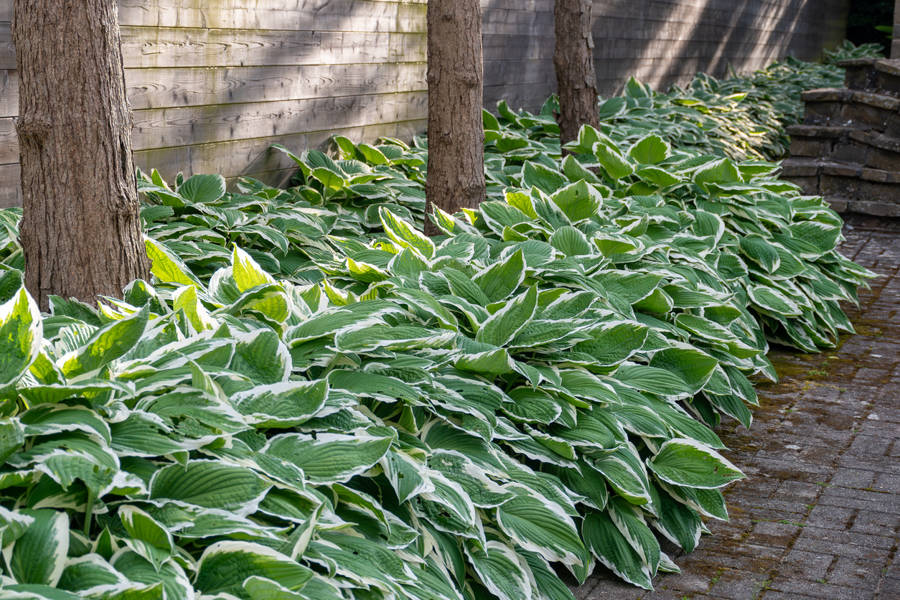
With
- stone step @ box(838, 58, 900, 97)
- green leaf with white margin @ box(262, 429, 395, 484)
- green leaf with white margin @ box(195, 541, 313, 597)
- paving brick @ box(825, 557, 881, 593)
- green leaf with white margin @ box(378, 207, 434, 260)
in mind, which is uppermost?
stone step @ box(838, 58, 900, 97)

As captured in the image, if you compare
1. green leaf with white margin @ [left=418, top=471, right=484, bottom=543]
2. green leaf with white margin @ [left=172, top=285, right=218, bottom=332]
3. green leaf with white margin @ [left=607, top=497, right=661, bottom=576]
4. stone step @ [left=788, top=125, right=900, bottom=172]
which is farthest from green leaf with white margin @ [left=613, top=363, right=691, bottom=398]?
stone step @ [left=788, top=125, right=900, bottom=172]

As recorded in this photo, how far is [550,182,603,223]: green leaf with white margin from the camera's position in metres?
4.55

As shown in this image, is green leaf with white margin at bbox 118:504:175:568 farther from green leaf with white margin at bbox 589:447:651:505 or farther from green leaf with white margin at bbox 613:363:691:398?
green leaf with white margin at bbox 613:363:691:398

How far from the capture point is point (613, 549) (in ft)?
9.14

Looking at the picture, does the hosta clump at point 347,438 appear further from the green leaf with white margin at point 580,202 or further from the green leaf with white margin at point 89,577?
the green leaf with white margin at point 580,202

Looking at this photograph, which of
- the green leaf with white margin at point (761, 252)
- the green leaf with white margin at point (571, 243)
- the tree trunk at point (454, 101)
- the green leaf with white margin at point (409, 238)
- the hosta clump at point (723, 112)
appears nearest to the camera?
the green leaf with white margin at point (409, 238)

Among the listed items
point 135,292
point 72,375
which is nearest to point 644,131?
point 135,292

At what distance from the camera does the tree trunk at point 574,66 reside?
625cm

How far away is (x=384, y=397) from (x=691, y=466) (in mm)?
1142

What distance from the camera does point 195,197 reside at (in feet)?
15.2

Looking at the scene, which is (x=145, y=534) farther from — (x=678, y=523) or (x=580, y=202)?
(x=580, y=202)

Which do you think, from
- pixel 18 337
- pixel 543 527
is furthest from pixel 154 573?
pixel 543 527

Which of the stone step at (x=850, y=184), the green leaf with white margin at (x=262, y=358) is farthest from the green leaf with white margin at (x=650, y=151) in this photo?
the green leaf with white margin at (x=262, y=358)

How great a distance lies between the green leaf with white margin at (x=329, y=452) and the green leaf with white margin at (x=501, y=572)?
441 millimetres
